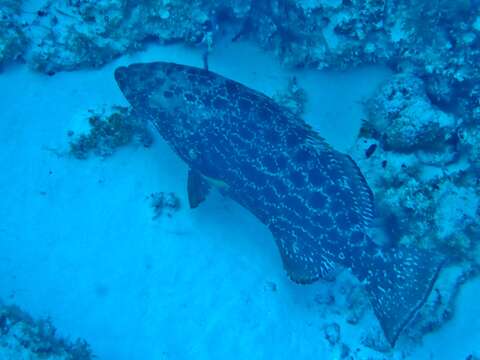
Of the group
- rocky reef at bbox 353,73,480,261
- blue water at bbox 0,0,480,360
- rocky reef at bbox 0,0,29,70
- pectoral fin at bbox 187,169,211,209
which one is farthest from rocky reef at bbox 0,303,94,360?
rocky reef at bbox 353,73,480,261

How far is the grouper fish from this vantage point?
216 inches

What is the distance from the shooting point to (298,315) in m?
6.75

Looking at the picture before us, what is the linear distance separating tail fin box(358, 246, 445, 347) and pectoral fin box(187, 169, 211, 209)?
2.62m

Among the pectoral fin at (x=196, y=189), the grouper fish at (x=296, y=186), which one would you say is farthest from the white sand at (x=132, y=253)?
the grouper fish at (x=296, y=186)

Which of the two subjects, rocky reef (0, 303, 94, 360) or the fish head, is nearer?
rocky reef (0, 303, 94, 360)

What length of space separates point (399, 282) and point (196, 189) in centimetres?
320

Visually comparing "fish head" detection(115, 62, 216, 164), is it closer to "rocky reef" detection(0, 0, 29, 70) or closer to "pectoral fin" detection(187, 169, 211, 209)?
"pectoral fin" detection(187, 169, 211, 209)

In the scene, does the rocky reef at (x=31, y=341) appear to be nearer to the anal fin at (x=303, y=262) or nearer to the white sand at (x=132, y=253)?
the white sand at (x=132, y=253)

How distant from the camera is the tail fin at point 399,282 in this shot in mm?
5398

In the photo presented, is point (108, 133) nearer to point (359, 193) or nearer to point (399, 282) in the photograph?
point (359, 193)

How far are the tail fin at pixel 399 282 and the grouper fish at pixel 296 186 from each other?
1cm

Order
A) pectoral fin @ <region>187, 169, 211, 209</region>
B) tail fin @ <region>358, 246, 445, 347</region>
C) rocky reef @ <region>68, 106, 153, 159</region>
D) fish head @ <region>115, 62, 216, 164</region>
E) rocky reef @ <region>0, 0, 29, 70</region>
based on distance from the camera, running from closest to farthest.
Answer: tail fin @ <region>358, 246, 445, 347</region>, fish head @ <region>115, 62, 216, 164</region>, pectoral fin @ <region>187, 169, 211, 209</region>, rocky reef @ <region>68, 106, 153, 159</region>, rocky reef @ <region>0, 0, 29, 70</region>

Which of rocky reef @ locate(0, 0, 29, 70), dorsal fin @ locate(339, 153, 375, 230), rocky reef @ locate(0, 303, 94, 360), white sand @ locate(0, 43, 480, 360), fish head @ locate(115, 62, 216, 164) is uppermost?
rocky reef @ locate(0, 0, 29, 70)

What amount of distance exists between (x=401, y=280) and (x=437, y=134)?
258 cm
